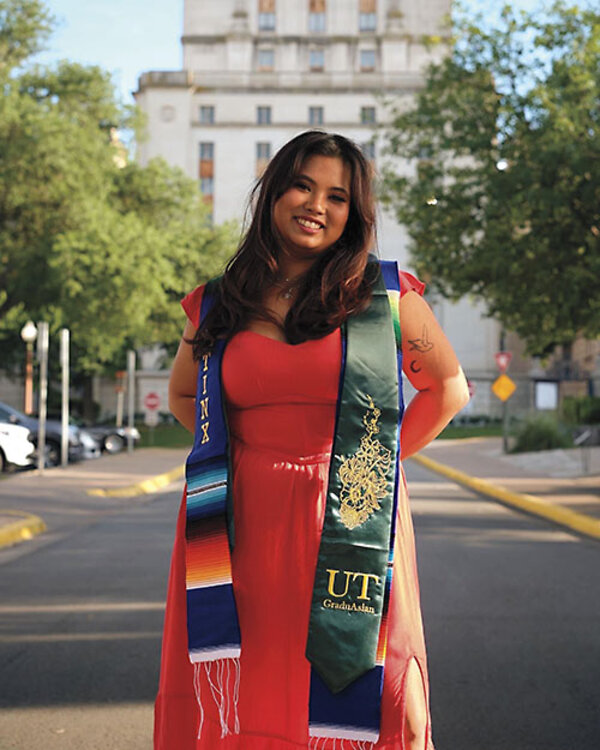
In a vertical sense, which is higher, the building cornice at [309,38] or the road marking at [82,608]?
the building cornice at [309,38]

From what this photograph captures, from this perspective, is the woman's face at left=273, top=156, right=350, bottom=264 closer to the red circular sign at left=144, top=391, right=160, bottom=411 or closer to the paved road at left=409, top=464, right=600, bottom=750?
the paved road at left=409, top=464, right=600, bottom=750

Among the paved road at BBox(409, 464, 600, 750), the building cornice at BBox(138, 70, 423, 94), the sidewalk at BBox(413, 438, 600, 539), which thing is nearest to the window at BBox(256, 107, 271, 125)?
the building cornice at BBox(138, 70, 423, 94)

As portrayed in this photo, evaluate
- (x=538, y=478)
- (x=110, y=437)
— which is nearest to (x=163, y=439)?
(x=110, y=437)

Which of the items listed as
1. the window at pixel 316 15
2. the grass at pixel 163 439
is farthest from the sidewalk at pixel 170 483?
the window at pixel 316 15

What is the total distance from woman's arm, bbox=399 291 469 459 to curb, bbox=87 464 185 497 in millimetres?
14169

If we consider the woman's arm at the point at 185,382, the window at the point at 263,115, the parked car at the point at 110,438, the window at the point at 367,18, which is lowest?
the parked car at the point at 110,438

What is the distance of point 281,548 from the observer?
2.32 meters

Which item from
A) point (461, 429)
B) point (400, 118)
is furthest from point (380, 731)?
point (461, 429)

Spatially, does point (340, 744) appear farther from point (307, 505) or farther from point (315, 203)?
point (315, 203)

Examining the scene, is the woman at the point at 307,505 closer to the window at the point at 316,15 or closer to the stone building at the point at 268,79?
the stone building at the point at 268,79

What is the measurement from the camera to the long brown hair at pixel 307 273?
2.35 meters

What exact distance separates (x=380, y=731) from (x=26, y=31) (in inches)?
1339

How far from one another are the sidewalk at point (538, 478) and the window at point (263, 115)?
1927 inches

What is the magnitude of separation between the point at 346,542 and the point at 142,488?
16.0m
